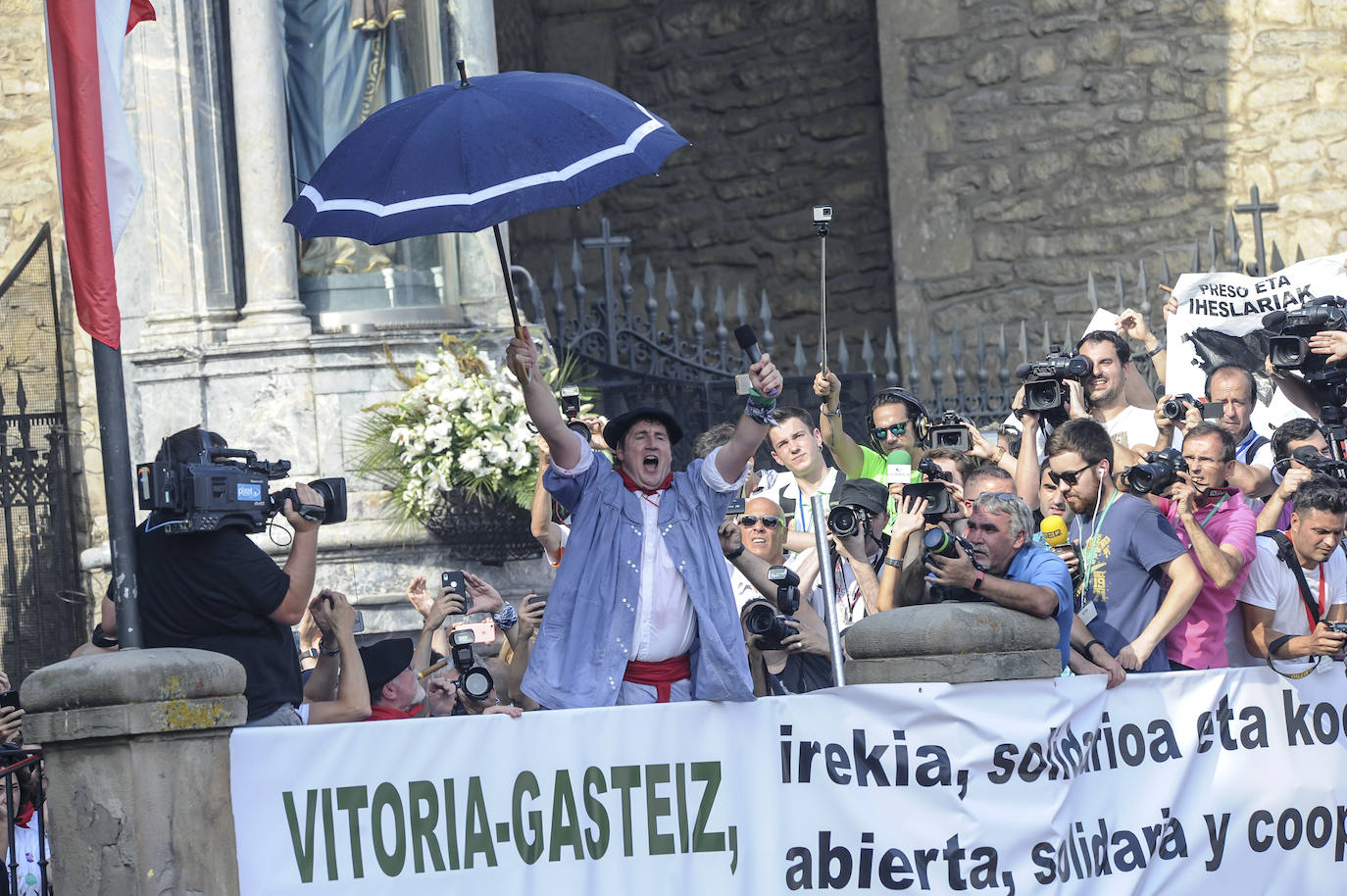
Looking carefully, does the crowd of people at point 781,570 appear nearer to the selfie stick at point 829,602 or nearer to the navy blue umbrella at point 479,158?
the selfie stick at point 829,602

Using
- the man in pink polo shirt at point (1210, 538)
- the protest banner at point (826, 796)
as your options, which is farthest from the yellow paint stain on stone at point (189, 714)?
the man in pink polo shirt at point (1210, 538)

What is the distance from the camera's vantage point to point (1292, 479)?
6926 millimetres

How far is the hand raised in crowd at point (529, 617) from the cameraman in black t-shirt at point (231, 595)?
795 mm

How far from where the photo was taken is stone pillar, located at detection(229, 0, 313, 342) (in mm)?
9055

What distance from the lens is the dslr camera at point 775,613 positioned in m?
5.92

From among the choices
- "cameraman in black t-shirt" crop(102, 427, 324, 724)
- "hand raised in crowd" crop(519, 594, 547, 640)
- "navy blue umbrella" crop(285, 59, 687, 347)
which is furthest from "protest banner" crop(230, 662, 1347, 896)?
"navy blue umbrella" crop(285, 59, 687, 347)

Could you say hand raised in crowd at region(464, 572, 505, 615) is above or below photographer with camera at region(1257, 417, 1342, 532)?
below

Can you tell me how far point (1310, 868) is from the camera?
620cm

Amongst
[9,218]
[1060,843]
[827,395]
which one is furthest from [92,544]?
[1060,843]

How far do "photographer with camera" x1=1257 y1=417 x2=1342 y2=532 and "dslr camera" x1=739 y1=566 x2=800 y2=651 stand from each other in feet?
6.61

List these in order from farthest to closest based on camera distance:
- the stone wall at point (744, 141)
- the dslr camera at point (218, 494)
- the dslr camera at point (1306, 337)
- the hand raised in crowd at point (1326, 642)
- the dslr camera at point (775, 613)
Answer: the stone wall at point (744, 141) < the dslr camera at point (1306, 337) < the hand raised in crowd at point (1326, 642) < the dslr camera at point (775, 613) < the dslr camera at point (218, 494)

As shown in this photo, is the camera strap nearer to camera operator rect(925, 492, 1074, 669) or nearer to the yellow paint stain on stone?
camera operator rect(925, 492, 1074, 669)

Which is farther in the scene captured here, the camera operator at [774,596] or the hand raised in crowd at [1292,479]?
the hand raised in crowd at [1292,479]

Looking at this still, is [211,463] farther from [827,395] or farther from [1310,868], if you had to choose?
[1310,868]
